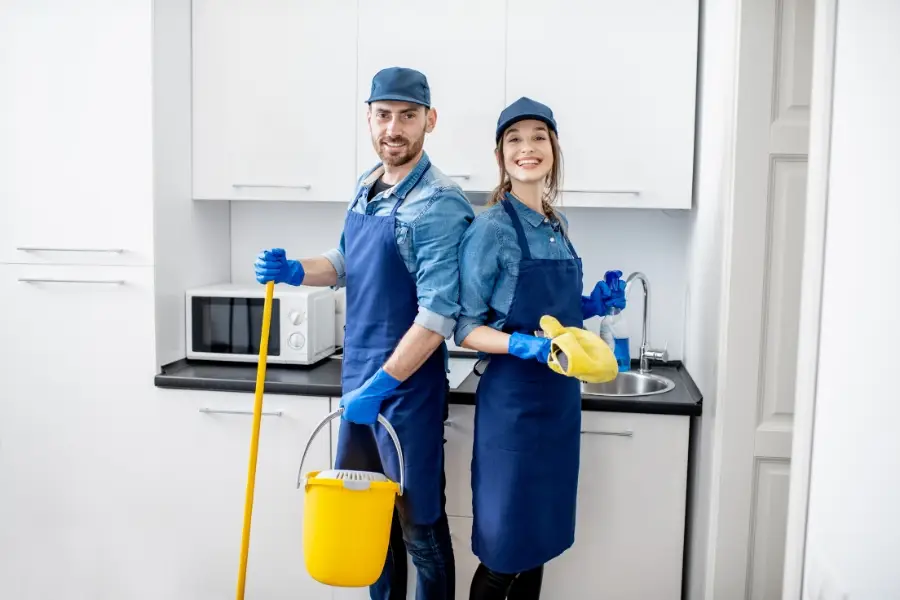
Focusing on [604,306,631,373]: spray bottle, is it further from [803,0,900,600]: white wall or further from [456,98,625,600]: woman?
[803,0,900,600]: white wall

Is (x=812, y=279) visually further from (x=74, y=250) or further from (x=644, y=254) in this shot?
(x=74, y=250)

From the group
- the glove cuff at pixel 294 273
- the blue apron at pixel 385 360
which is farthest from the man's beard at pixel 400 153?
the glove cuff at pixel 294 273

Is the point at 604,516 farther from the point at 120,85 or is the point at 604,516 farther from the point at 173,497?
the point at 120,85

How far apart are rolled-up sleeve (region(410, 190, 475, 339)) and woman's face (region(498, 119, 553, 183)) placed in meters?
0.16

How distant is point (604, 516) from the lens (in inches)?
83.1

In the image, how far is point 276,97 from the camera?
2.38 meters

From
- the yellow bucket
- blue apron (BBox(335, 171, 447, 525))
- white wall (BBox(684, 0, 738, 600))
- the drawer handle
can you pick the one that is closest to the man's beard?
blue apron (BBox(335, 171, 447, 525))

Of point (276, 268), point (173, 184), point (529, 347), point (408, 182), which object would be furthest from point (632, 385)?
point (173, 184)

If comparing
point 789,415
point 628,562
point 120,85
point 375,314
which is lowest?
point 628,562

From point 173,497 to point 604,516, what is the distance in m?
1.24

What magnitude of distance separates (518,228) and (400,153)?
33cm

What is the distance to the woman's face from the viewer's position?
173 cm

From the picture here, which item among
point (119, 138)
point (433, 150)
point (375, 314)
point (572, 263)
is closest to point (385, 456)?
point (375, 314)

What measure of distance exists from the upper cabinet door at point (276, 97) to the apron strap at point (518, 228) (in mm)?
771
